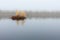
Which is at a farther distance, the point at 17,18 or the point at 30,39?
the point at 17,18

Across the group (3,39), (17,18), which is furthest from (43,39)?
(17,18)

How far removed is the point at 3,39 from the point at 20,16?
60.2 feet

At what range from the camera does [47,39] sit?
9625 millimetres

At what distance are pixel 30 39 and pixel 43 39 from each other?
31.0 inches

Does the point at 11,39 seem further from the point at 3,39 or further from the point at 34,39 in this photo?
the point at 34,39

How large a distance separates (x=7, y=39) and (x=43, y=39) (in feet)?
7.07

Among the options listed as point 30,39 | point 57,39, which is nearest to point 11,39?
point 30,39

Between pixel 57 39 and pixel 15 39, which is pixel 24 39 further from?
pixel 57 39

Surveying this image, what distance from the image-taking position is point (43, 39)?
967cm

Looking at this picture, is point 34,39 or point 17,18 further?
point 17,18

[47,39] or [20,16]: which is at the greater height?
[20,16]

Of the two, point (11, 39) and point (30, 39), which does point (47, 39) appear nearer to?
point (30, 39)

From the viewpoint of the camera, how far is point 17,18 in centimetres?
2723

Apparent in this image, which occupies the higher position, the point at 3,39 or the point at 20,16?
the point at 20,16
